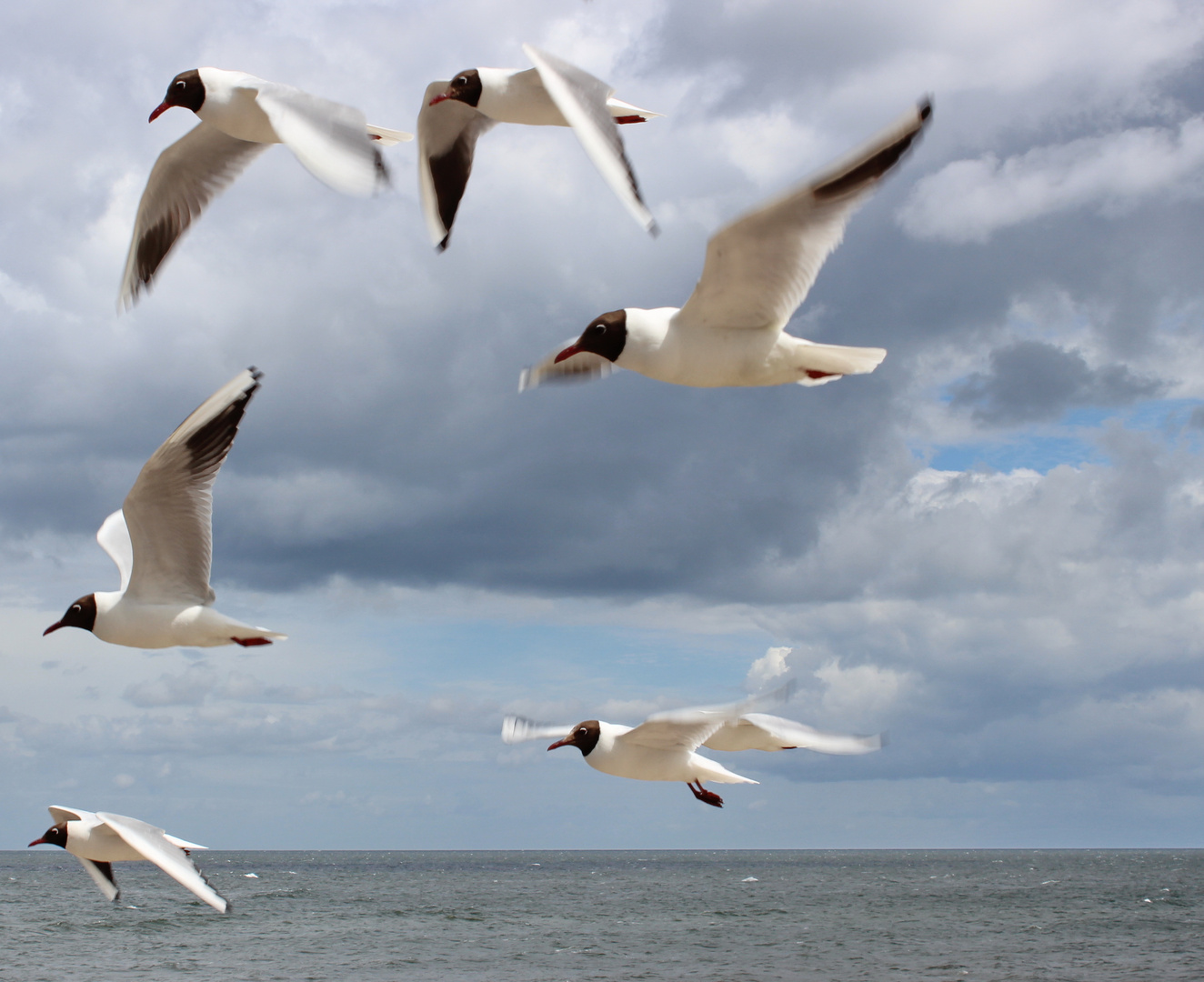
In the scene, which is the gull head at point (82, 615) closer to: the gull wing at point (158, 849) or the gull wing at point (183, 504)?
the gull wing at point (183, 504)

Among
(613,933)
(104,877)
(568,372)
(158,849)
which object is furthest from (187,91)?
(613,933)

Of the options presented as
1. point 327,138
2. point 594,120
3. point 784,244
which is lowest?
point 784,244

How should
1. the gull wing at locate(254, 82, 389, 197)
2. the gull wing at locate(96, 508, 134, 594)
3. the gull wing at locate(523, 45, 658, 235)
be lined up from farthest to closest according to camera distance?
the gull wing at locate(96, 508, 134, 594)
the gull wing at locate(254, 82, 389, 197)
the gull wing at locate(523, 45, 658, 235)

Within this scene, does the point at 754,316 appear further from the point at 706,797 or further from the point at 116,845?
the point at 116,845

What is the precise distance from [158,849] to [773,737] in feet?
14.8

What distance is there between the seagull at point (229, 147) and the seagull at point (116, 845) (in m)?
4.08

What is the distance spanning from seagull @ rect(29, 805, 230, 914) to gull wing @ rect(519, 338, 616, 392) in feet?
11.9

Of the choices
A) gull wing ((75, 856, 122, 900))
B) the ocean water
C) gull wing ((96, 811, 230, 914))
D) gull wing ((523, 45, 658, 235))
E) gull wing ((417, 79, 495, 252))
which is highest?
gull wing ((417, 79, 495, 252))

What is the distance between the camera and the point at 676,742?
8.92m

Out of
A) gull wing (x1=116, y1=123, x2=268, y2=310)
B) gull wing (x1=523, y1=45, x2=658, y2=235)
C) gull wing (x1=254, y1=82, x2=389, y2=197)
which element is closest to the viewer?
gull wing (x1=523, y1=45, x2=658, y2=235)

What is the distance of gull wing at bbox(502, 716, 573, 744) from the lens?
9180mm

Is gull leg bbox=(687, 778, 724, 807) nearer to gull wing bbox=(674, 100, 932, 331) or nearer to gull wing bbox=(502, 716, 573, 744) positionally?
gull wing bbox=(502, 716, 573, 744)

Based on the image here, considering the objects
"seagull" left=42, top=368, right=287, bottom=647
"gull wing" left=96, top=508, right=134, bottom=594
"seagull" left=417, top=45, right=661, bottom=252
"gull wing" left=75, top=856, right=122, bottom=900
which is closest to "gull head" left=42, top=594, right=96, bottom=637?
"seagull" left=42, top=368, right=287, bottom=647

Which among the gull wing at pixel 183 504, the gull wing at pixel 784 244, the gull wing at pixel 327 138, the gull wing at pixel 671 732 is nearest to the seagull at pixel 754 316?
the gull wing at pixel 784 244
